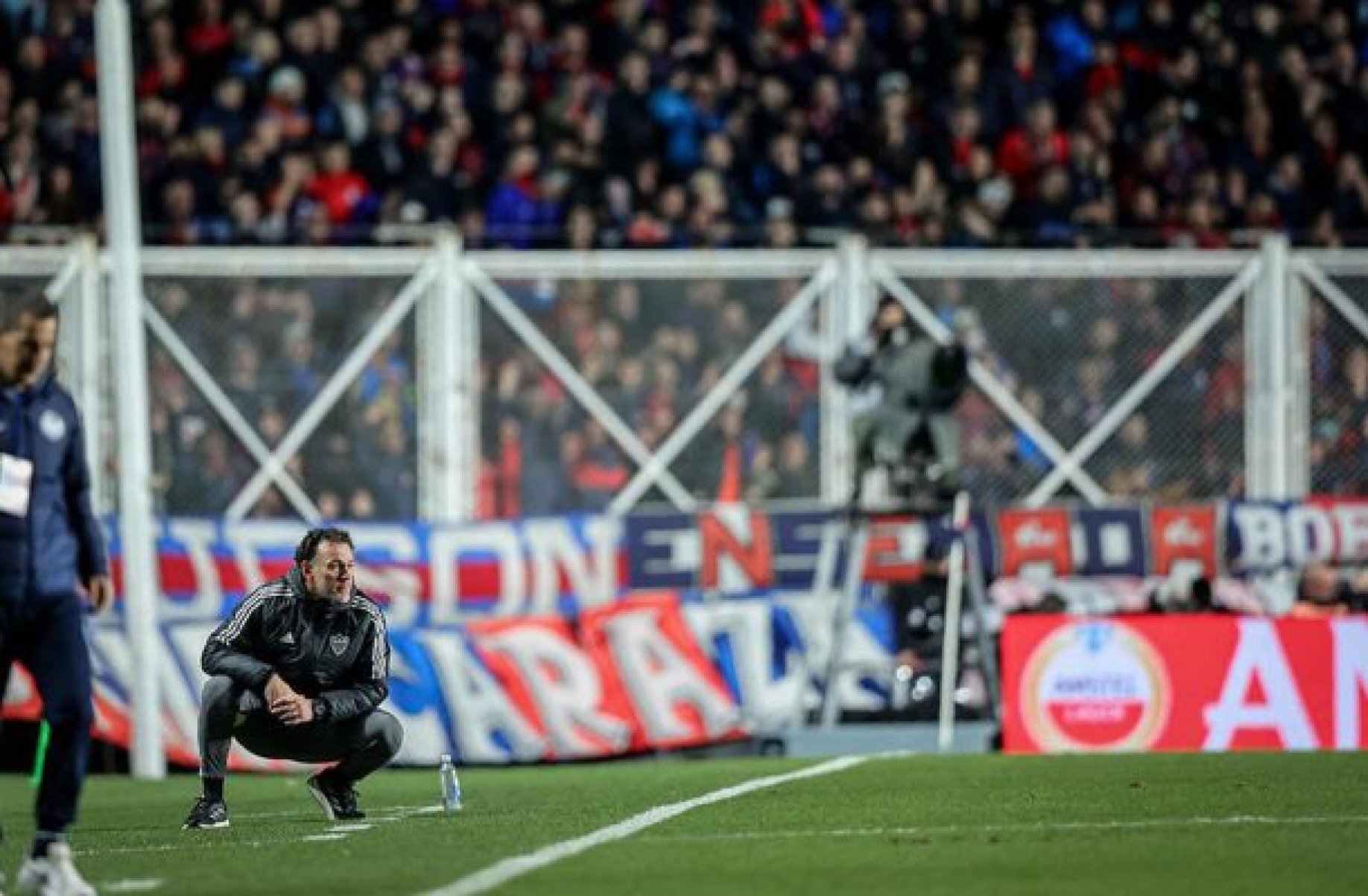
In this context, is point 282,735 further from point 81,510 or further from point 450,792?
point 81,510

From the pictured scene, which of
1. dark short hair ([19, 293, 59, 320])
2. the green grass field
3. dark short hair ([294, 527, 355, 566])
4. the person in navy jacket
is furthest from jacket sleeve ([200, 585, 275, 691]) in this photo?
dark short hair ([19, 293, 59, 320])

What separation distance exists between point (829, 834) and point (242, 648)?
9.74ft

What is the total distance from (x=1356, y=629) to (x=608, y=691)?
4.97 m

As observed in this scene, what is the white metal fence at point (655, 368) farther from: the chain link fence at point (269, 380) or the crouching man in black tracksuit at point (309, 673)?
the crouching man in black tracksuit at point (309, 673)

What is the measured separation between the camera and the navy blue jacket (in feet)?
32.9

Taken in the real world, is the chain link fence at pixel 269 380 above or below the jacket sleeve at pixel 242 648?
above

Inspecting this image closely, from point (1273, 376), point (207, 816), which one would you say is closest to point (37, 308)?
point (207, 816)

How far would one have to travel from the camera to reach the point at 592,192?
2238 cm

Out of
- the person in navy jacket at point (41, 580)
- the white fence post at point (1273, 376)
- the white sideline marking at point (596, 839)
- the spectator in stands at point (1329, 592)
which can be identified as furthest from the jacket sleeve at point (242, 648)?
the white fence post at point (1273, 376)

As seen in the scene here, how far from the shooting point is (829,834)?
1169cm

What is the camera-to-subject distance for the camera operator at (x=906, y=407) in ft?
64.2

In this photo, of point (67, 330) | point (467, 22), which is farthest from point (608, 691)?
point (467, 22)

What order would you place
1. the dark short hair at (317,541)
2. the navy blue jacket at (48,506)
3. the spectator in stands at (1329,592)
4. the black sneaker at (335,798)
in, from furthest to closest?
1. the spectator in stands at (1329,592)
2. the black sneaker at (335,798)
3. the dark short hair at (317,541)
4. the navy blue jacket at (48,506)

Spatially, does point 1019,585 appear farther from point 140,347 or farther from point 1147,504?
point 140,347
